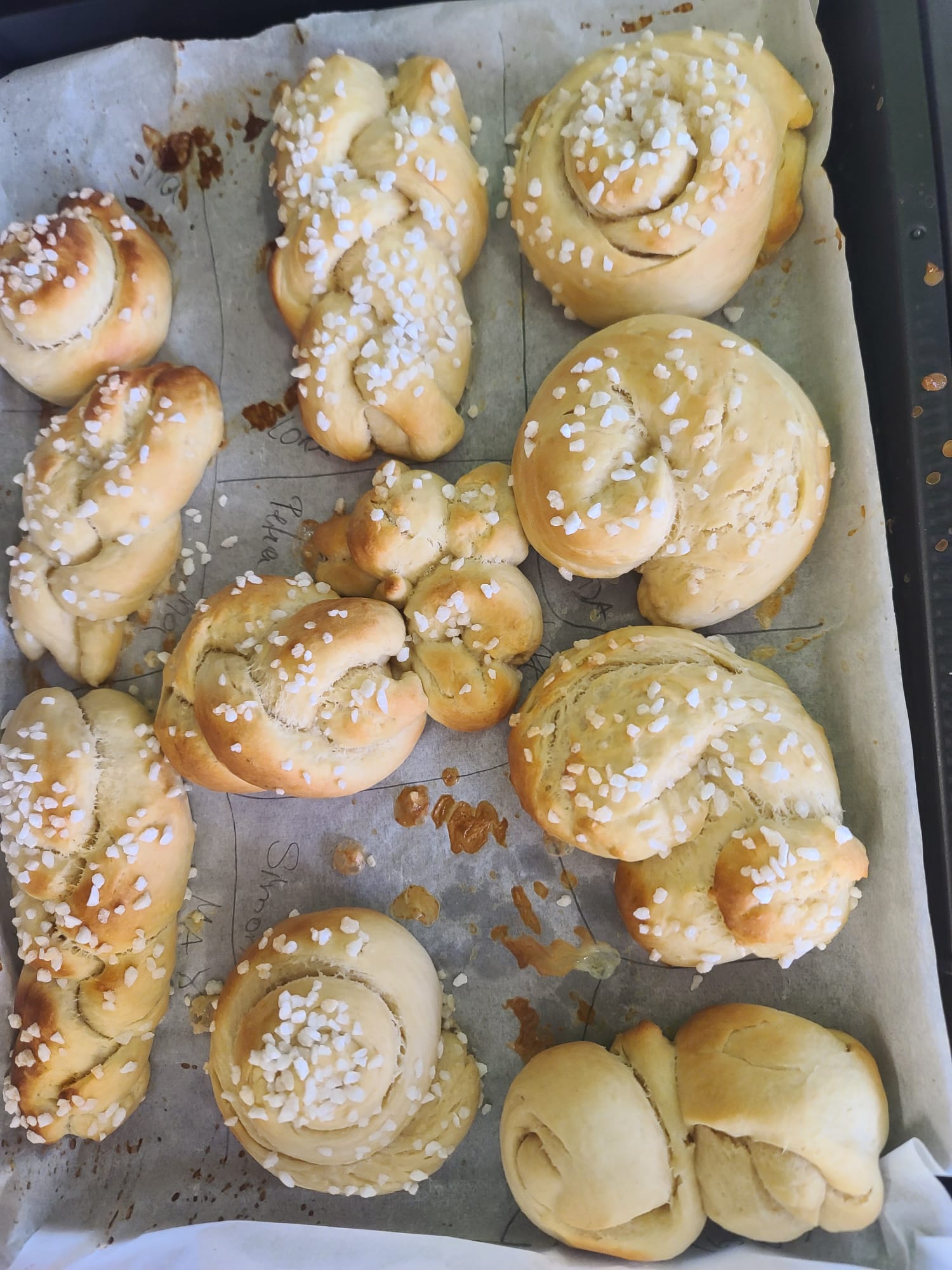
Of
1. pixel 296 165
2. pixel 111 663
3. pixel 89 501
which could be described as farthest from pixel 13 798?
pixel 296 165

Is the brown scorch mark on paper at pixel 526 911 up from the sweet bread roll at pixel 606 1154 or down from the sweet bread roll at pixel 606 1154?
up

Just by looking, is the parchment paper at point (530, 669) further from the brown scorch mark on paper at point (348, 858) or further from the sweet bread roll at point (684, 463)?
the sweet bread roll at point (684, 463)

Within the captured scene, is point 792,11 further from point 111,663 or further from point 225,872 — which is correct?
point 225,872

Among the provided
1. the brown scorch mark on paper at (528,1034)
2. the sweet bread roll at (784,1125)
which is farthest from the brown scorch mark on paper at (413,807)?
the sweet bread roll at (784,1125)

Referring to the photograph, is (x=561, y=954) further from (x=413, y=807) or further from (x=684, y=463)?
(x=684, y=463)

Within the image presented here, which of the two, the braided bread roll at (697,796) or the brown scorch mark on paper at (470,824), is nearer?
the braided bread roll at (697,796)

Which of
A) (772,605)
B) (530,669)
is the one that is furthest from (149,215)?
(772,605)
